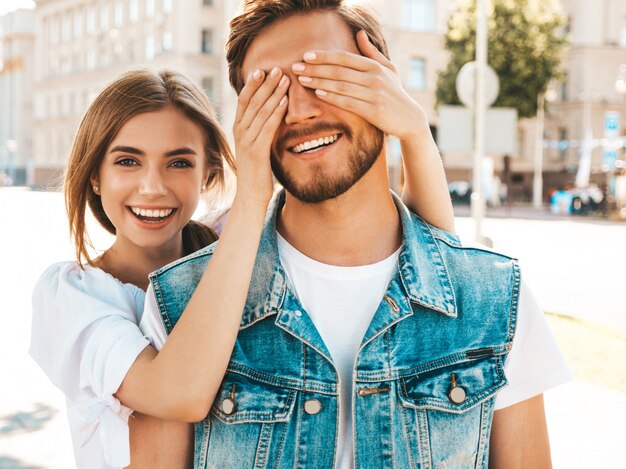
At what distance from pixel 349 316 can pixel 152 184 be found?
1039mm

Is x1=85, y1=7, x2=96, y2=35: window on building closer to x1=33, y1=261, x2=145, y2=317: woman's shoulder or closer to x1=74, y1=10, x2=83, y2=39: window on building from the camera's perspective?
x1=74, y1=10, x2=83, y2=39: window on building

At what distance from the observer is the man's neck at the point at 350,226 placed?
219 cm

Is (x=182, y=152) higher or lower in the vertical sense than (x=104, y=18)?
lower

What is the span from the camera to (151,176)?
9.07ft

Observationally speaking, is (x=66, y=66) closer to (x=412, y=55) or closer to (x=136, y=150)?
(x=412, y=55)

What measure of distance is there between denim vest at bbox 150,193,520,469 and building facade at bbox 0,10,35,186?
3203 inches

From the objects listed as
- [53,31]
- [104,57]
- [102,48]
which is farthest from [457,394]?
[53,31]

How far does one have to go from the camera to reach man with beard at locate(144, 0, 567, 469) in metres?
1.99

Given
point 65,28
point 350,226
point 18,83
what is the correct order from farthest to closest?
point 18,83
point 65,28
point 350,226

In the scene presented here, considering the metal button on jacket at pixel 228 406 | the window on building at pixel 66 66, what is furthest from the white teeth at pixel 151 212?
the window on building at pixel 66 66

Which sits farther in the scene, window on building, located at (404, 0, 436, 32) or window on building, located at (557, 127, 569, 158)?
window on building, located at (557, 127, 569, 158)

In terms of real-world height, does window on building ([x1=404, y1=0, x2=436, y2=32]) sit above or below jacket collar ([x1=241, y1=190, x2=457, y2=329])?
above

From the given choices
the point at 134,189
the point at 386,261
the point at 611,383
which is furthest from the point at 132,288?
the point at 611,383

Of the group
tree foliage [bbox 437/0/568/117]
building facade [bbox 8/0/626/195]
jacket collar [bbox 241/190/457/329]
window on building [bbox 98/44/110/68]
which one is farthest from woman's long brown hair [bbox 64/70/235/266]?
window on building [bbox 98/44/110/68]
